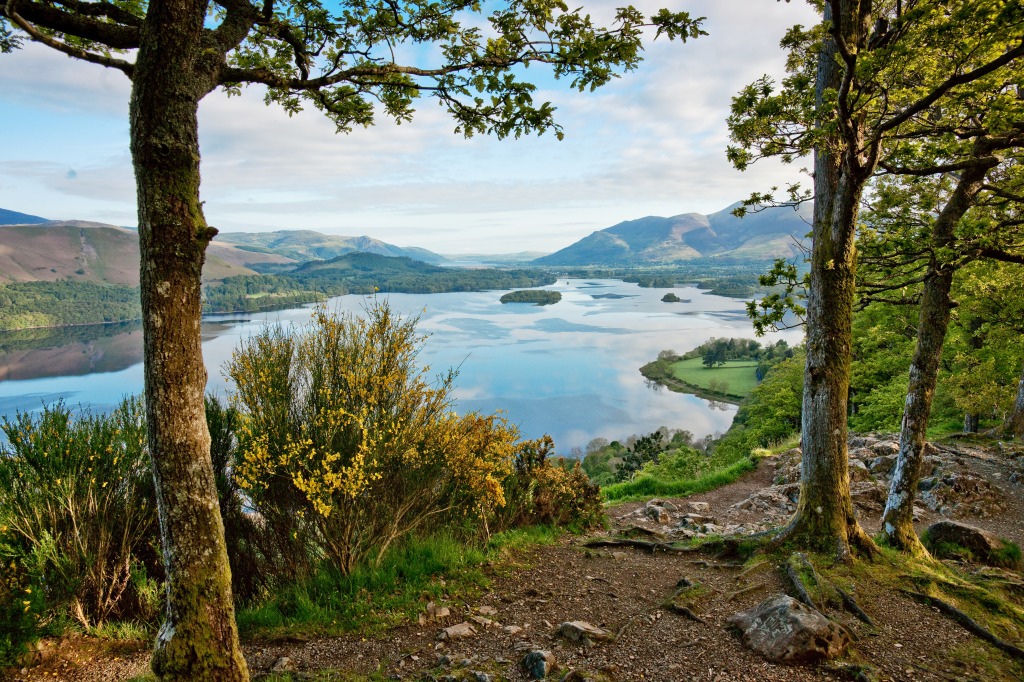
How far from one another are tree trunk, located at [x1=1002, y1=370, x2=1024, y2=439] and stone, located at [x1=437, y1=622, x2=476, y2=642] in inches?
586

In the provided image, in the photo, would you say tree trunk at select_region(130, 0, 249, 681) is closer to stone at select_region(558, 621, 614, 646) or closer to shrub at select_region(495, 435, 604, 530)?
stone at select_region(558, 621, 614, 646)

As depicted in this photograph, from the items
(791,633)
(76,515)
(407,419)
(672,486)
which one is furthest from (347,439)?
(672,486)

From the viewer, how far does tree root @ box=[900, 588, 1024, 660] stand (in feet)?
13.5

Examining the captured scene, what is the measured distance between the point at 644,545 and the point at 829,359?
350 centimetres

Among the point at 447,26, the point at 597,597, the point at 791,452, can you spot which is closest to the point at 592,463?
the point at 791,452

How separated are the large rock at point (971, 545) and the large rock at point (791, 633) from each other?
4242 mm

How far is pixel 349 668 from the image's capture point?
4.10 meters

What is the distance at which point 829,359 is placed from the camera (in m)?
5.72

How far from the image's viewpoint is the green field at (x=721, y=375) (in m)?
64.3

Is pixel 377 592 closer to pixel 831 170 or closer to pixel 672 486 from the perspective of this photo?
pixel 831 170

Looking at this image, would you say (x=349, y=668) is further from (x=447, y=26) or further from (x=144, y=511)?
(x=447, y=26)

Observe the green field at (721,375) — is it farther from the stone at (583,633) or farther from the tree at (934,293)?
the stone at (583,633)

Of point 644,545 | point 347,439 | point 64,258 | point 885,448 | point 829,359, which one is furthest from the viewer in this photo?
point 64,258

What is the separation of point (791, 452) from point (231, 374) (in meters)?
13.2
